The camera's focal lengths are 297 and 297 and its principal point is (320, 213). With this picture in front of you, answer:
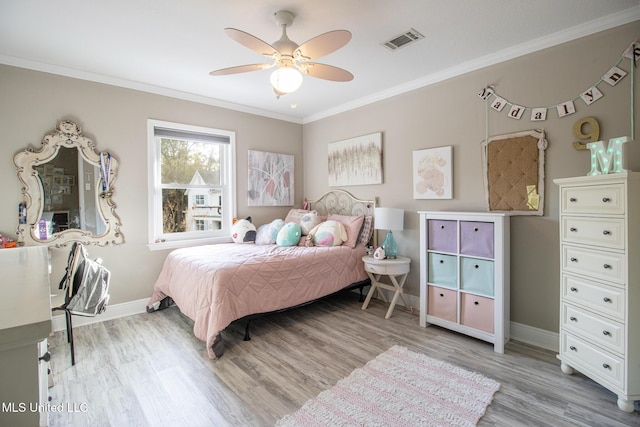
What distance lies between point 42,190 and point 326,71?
2.97m

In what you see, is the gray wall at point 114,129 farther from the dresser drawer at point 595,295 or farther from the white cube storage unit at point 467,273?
the dresser drawer at point 595,295

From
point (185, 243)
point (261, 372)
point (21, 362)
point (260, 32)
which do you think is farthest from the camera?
point (185, 243)

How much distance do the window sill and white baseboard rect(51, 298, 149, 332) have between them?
2.03 feet

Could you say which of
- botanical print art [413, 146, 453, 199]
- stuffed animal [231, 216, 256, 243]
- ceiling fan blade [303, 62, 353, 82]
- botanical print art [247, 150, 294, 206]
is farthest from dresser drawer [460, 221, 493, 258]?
botanical print art [247, 150, 294, 206]

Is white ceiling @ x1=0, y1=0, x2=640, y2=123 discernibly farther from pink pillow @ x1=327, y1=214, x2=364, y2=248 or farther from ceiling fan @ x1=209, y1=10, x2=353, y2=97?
pink pillow @ x1=327, y1=214, x2=364, y2=248

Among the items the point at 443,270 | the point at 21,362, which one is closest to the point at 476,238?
the point at 443,270

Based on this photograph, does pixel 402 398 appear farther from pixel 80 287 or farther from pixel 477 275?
pixel 80 287

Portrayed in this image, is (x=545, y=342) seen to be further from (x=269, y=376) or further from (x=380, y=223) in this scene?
(x=269, y=376)

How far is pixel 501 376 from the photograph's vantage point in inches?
85.4

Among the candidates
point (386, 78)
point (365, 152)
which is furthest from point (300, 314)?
Result: point (386, 78)

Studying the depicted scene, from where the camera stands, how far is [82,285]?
240 centimetres

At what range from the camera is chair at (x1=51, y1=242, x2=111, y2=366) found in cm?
234

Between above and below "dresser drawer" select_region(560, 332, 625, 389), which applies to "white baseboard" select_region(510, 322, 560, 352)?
below

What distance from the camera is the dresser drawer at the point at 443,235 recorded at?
9.29 feet
